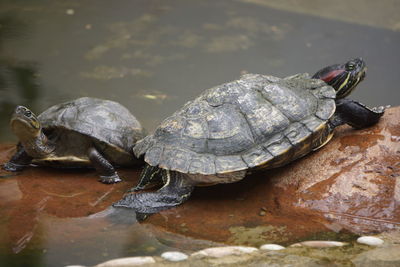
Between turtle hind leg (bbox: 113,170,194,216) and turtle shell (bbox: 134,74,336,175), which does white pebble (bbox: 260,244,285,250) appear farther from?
turtle hind leg (bbox: 113,170,194,216)

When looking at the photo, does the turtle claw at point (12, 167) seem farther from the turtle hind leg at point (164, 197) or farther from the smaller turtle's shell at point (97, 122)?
the turtle hind leg at point (164, 197)

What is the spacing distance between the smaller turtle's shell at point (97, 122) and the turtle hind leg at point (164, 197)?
0.82 meters

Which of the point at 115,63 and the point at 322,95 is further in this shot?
the point at 115,63

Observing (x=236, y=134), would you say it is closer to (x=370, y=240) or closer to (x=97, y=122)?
(x=370, y=240)

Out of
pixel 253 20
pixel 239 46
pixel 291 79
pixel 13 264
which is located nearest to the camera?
pixel 13 264

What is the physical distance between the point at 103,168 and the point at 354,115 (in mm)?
2530

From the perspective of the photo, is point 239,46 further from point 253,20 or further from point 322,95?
point 322,95

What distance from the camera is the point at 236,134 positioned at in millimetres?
4133

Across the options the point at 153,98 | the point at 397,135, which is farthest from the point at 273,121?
the point at 153,98

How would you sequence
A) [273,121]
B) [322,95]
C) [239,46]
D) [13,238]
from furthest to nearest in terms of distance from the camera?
[239,46] < [322,95] < [273,121] < [13,238]

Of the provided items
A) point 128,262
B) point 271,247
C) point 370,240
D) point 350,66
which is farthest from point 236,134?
point 350,66

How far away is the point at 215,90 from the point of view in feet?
14.6

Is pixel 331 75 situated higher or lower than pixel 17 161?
higher

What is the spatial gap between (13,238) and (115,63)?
16.9 ft
